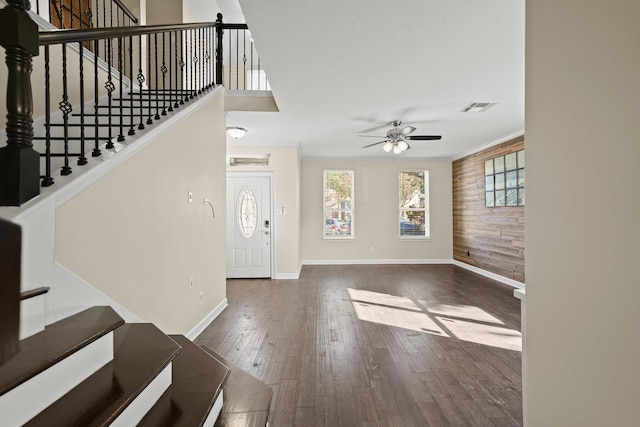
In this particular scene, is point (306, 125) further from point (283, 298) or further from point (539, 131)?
point (539, 131)

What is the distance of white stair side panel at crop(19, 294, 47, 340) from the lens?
122cm

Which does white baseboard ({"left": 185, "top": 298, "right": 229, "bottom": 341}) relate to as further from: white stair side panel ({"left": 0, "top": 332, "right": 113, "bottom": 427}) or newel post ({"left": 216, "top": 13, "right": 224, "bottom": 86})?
newel post ({"left": 216, "top": 13, "right": 224, "bottom": 86})

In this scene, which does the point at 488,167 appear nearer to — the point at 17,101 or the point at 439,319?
the point at 439,319

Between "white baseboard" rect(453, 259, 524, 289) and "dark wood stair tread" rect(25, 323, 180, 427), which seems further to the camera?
"white baseboard" rect(453, 259, 524, 289)

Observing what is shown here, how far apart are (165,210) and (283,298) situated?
2.66 m

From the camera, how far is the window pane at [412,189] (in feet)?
26.2

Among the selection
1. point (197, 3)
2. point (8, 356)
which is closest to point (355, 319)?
point (8, 356)

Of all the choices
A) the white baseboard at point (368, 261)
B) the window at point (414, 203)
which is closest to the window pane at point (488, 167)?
the window at point (414, 203)

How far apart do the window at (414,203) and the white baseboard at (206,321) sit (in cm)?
514

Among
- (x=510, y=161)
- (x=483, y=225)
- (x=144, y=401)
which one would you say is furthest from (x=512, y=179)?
(x=144, y=401)

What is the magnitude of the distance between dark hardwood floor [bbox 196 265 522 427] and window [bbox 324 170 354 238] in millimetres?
2615

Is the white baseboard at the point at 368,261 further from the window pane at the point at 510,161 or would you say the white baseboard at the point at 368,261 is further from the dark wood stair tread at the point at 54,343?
the dark wood stair tread at the point at 54,343

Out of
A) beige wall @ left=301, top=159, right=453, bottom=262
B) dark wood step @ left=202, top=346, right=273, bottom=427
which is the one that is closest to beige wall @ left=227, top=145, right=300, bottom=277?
beige wall @ left=301, top=159, right=453, bottom=262

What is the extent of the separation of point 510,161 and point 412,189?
2.66 metres
